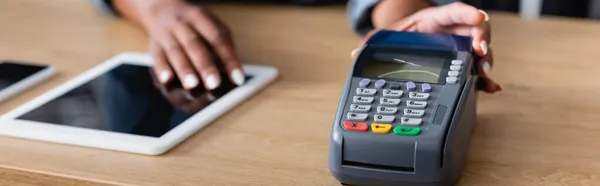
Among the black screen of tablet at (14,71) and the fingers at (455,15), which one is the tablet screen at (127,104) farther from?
the fingers at (455,15)

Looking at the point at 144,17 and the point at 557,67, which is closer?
the point at 557,67

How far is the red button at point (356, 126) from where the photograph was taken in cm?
50

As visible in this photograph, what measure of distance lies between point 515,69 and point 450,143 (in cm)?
27

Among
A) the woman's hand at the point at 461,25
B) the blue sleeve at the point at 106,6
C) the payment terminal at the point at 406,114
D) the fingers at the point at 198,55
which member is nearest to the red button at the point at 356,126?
the payment terminal at the point at 406,114

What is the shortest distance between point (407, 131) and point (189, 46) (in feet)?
0.99

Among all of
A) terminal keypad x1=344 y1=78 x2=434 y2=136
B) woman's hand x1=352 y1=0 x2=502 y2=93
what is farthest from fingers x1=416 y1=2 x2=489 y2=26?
terminal keypad x1=344 y1=78 x2=434 y2=136

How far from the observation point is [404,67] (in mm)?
572

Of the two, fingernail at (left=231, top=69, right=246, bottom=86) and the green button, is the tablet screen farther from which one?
the green button

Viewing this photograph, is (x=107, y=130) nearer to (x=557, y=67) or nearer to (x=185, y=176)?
(x=185, y=176)

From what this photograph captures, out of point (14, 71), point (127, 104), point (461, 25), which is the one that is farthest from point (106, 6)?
point (461, 25)

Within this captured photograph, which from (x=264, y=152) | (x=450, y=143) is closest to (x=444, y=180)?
(x=450, y=143)

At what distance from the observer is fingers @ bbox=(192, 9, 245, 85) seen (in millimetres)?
716

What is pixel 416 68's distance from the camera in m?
0.57

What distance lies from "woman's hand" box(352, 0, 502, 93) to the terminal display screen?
1.5 inches
